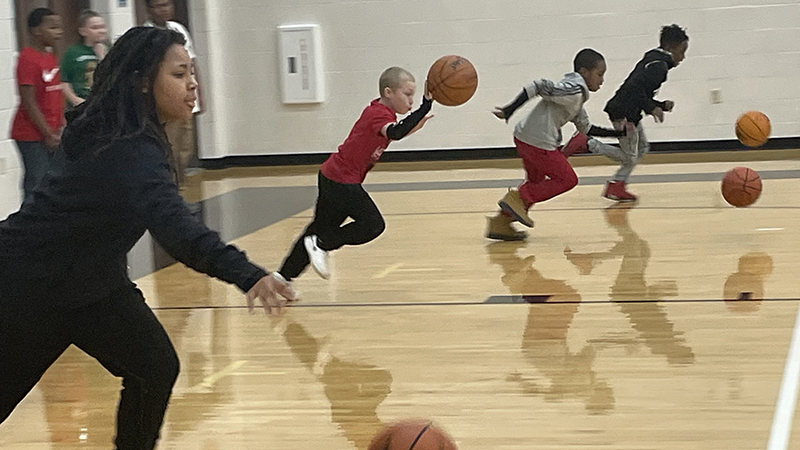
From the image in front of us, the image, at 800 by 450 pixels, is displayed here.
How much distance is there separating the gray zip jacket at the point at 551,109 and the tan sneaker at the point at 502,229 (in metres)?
0.55

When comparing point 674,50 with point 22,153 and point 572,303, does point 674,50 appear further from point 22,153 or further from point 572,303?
point 22,153

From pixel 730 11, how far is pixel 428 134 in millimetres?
3675

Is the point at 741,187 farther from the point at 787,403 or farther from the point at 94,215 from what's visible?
the point at 94,215

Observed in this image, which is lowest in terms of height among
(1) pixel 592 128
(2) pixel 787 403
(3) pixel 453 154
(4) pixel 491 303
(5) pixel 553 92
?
(3) pixel 453 154

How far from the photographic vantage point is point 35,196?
2879 millimetres

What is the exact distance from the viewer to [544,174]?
7715 mm

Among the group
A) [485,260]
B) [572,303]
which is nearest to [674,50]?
[485,260]

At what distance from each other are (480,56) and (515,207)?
18.4 ft

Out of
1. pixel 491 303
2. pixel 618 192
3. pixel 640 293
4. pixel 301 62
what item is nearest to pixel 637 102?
pixel 618 192

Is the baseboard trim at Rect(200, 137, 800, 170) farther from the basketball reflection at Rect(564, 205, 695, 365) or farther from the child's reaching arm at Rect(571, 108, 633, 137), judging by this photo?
the basketball reflection at Rect(564, 205, 695, 365)

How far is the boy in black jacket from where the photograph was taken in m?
8.95

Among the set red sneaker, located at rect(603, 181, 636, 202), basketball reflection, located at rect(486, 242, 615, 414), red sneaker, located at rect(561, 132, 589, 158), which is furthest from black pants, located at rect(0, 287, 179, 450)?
red sneaker, located at rect(603, 181, 636, 202)

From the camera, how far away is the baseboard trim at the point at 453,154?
1260 centimetres

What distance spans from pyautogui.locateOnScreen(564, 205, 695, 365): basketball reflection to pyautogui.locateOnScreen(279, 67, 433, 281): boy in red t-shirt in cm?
135
